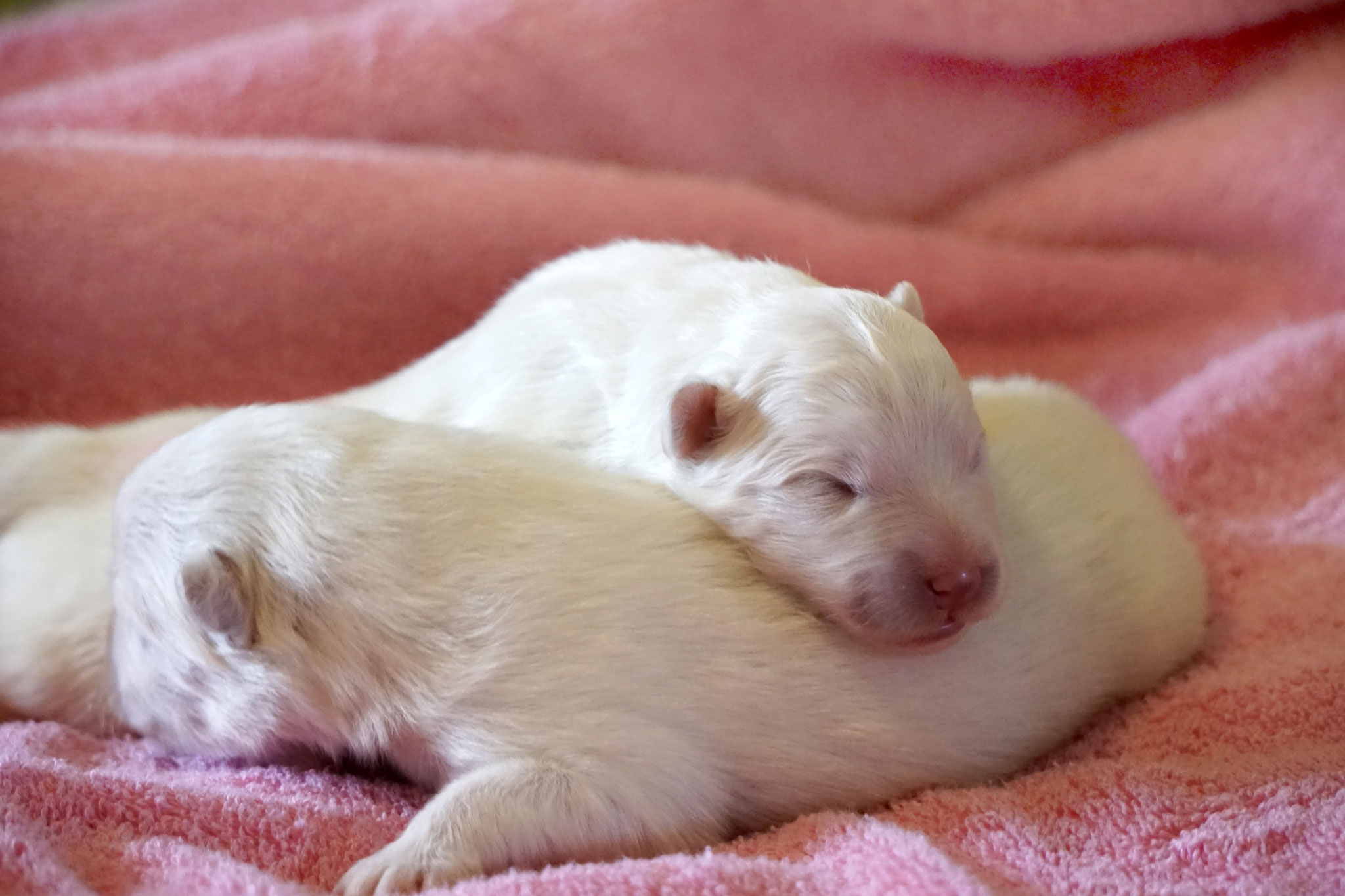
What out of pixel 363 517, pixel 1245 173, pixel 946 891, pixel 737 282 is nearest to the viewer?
pixel 946 891

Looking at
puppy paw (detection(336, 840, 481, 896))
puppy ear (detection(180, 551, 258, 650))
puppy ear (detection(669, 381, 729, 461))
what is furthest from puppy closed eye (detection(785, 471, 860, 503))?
puppy ear (detection(180, 551, 258, 650))

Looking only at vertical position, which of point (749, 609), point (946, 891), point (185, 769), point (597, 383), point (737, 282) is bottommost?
point (185, 769)

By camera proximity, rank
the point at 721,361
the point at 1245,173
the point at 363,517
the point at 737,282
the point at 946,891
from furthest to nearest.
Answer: the point at 1245,173
the point at 737,282
the point at 721,361
the point at 363,517
the point at 946,891

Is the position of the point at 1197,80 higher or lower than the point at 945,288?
higher

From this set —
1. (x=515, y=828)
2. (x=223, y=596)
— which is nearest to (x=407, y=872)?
(x=515, y=828)

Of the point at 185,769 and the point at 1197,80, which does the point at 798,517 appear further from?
the point at 1197,80

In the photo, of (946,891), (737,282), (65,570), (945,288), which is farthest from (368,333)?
(946,891)
